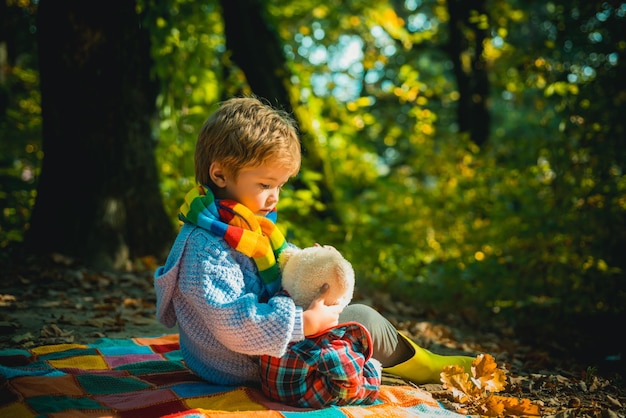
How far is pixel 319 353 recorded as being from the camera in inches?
89.6

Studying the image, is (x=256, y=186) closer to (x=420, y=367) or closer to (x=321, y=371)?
(x=321, y=371)

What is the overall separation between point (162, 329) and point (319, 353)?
5.48ft

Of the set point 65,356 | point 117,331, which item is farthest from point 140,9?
point 65,356

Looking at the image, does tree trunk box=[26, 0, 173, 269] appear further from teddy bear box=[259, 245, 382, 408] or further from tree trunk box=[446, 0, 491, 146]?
tree trunk box=[446, 0, 491, 146]

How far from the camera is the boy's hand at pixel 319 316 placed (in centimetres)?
218

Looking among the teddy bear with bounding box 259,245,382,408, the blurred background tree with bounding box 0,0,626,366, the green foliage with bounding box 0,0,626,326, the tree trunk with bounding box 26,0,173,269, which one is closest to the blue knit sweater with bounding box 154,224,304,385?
the teddy bear with bounding box 259,245,382,408

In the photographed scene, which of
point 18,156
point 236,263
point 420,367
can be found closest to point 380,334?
point 420,367

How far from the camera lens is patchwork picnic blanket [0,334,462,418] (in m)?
2.15

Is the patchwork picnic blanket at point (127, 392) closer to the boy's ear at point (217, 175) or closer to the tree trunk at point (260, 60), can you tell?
the boy's ear at point (217, 175)

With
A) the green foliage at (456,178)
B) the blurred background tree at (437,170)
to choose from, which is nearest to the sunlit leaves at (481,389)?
the blurred background tree at (437,170)

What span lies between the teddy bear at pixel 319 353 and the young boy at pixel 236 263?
0.08 m

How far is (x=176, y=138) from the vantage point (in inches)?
227

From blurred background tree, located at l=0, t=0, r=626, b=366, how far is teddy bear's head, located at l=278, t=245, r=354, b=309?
2.66 metres

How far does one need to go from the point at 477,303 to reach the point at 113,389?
406cm
